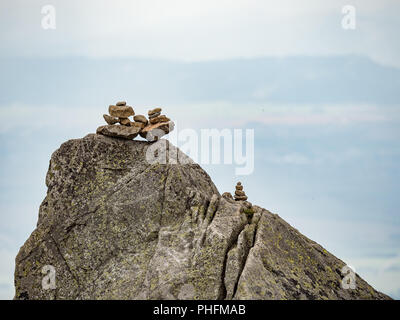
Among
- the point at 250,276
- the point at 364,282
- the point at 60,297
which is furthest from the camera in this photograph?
the point at 364,282

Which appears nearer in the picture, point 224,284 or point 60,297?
point 224,284

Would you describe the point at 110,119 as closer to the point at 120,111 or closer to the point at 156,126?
the point at 120,111

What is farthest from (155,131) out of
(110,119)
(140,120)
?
(110,119)

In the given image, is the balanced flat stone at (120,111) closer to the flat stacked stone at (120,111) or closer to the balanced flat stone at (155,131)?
the flat stacked stone at (120,111)

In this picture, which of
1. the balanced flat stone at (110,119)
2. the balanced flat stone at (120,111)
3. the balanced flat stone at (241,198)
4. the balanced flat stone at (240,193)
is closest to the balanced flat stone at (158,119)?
the balanced flat stone at (120,111)

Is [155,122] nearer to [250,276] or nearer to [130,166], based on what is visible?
[130,166]

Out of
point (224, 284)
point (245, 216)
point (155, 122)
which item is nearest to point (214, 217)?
point (245, 216)

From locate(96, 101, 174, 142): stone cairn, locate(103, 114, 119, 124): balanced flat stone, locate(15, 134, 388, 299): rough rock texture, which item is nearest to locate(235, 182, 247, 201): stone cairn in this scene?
locate(15, 134, 388, 299): rough rock texture
